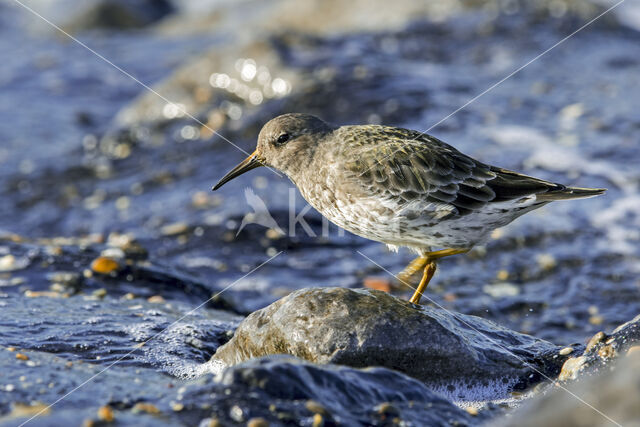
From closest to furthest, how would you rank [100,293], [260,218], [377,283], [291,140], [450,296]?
1. [291,140]
2. [100,293]
3. [450,296]
4. [377,283]
5. [260,218]

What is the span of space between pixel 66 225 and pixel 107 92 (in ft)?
17.1

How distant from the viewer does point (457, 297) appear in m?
7.09

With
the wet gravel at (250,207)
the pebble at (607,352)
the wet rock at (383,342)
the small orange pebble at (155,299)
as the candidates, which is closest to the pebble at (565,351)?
the wet rock at (383,342)

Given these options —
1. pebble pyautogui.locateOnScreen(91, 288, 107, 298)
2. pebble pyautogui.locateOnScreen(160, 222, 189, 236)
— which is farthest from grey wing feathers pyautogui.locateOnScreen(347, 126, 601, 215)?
pebble pyautogui.locateOnScreen(160, 222, 189, 236)

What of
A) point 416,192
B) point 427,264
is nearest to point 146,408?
point 416,192

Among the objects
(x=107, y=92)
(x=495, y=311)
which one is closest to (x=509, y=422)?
(x=495, y=311)

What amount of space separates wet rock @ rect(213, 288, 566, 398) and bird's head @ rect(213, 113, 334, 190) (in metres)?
1.40

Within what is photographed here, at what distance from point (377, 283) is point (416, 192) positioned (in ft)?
7.86

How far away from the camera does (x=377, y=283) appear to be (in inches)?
287

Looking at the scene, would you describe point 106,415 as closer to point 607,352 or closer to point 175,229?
point 607,352

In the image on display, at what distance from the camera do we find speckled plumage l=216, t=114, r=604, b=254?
5004 mm

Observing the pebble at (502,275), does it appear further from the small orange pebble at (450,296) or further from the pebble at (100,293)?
the pebble at (100,293)

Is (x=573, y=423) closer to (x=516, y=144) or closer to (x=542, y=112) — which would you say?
(x=516, y=144)

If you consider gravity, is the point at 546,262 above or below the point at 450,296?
above
